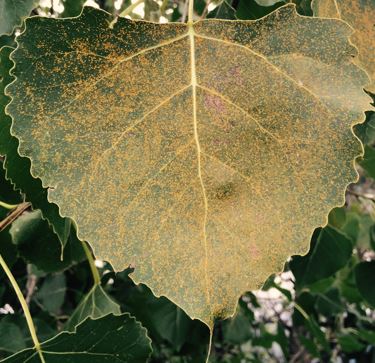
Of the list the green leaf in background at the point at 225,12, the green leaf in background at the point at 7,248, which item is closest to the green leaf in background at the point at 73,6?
the green leaf in background at the point at 225,12

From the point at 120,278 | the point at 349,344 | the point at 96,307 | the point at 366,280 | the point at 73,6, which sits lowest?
the point at 349,344

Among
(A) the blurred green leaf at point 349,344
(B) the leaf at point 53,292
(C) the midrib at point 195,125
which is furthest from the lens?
(A) the blurred green leaf at point 349,344

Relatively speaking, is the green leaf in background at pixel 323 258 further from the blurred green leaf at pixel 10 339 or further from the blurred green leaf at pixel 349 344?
the blurred green leaf at pixel 349 344

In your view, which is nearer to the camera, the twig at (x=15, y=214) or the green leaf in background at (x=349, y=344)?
the twig at (x=15, y=214)

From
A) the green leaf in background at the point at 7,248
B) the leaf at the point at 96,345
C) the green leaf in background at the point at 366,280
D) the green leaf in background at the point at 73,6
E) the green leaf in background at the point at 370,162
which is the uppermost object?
the green leaf in background at the point at 73,6

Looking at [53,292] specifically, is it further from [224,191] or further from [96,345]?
[224,191]

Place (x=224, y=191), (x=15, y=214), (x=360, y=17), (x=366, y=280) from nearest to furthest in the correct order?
(x=224, y=191)
(x=360, y=17)
(x=15, y=214)
(x=366, y=280)

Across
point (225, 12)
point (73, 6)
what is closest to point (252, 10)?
point (225, 12)
